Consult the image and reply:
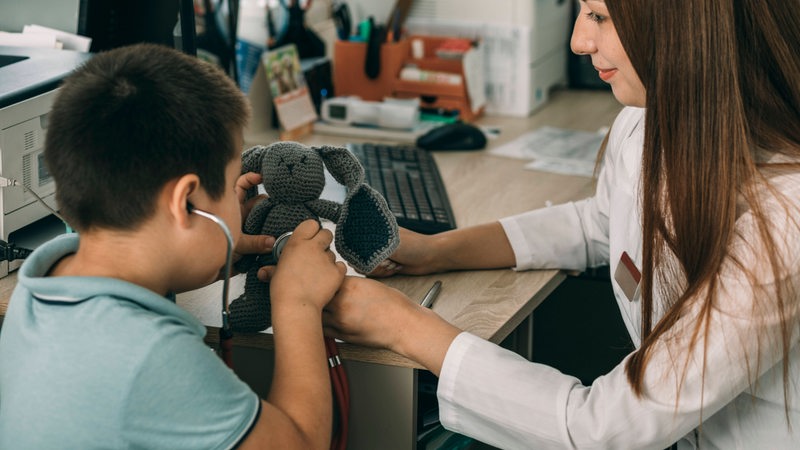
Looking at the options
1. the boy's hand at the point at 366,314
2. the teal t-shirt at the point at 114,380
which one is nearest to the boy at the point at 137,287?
the teal t-shirt at the point at 114,380

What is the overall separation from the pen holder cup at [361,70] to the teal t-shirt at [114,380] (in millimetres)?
1372

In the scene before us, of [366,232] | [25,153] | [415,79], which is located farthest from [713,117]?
[415,79]

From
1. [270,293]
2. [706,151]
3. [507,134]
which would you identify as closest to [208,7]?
[507,134]

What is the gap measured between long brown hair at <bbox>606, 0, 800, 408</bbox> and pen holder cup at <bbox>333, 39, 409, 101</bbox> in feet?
3.96

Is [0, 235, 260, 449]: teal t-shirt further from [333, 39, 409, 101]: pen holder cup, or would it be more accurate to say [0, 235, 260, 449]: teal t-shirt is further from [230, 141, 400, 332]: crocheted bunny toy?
[333, 39, 409, 101]: pen holder cup

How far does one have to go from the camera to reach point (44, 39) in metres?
1.58

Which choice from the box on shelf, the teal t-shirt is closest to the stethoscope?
the teal t-shirt

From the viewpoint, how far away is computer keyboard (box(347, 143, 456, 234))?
1.49 m

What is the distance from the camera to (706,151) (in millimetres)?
1005

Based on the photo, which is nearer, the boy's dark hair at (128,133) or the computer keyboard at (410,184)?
the boy's dark hair at (128,133)

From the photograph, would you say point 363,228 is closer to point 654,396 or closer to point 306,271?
point 306,271

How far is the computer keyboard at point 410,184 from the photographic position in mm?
1490

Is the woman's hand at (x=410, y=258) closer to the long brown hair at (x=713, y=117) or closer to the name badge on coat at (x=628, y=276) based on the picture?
the name badge on coat at (x=628, y=276)

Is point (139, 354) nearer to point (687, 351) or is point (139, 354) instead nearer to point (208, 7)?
point (687, 351)
